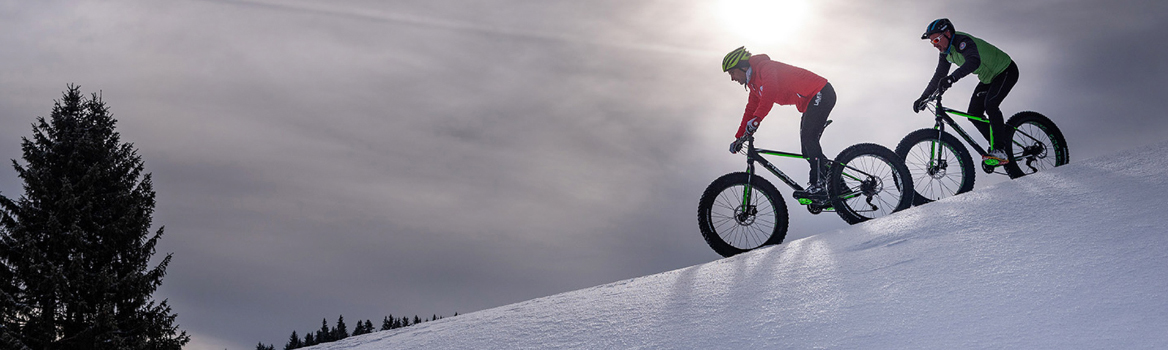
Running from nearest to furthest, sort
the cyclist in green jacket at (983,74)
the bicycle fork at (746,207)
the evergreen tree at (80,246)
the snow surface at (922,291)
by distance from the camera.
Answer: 1. the snow surface at (922,291)
2. the bicycle fork at (746,207)
3. the cyclist in green jacket at (983,74)
4. the evergreen tree at (80,246)

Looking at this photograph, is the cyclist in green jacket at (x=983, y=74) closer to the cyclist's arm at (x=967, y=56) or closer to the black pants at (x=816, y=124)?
the cyclist's arm at (x=967, y=56)

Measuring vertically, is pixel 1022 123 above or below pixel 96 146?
below

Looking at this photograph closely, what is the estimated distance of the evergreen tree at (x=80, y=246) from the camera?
2330 centimetres

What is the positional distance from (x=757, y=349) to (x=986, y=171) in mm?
6650

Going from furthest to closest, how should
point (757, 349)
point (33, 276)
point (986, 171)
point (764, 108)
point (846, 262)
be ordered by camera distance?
point (33, 276) → point (986, 171) → point (764, 108) → point (846, 262) → point (757, 349)

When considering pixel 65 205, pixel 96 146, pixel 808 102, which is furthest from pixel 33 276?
pixel 808 102

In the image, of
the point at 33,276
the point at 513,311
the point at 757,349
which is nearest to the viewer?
the point at 757,349

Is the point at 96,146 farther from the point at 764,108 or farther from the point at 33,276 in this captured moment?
the point at 764,108

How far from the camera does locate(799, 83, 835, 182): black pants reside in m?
8.13

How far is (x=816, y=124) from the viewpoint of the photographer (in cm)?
816

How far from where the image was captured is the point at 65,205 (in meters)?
24.6

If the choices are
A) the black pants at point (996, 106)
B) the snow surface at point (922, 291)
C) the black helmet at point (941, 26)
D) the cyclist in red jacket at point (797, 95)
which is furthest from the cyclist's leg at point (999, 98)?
the cyclist in red jacket at point (797, 95)

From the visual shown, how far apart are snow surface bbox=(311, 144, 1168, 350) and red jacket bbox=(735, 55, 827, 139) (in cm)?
147

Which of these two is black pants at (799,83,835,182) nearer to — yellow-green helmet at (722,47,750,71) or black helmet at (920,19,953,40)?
yellow-green helmet at (722,47,750,71)
